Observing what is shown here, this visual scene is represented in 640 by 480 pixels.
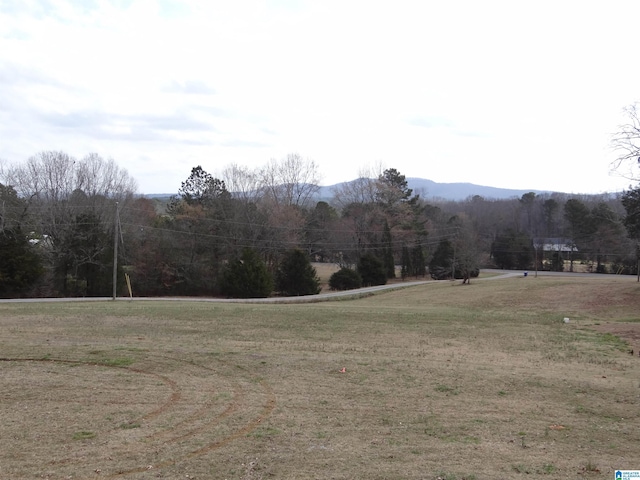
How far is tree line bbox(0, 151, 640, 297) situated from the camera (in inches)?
1841

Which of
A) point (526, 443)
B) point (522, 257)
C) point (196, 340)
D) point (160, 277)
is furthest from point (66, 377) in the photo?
point (522, 257)

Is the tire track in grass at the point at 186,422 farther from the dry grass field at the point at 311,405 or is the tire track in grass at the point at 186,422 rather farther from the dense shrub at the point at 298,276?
the dense shrub at the point at 298,276

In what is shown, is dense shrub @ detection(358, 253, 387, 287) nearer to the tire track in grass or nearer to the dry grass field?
the dry grass field

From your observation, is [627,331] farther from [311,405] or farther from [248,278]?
[248,278]

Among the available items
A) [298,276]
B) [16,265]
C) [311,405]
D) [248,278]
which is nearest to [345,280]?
[298,276]

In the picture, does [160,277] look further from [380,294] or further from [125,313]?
[125,313]

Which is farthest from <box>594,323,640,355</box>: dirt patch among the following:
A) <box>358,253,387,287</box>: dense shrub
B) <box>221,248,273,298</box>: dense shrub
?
<box>358,253,387,287</box>: dense shrub

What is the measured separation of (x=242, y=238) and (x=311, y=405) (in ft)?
159

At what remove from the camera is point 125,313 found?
20.0 meters

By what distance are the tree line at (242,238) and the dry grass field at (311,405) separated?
2274 centimetres

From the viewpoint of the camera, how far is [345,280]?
5353 cm

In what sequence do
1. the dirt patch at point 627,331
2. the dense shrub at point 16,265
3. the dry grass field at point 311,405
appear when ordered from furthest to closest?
1. the dense shrub at point 16,265
2. the dirt patch at point 627,331
3. the dry grass field at point 311,405

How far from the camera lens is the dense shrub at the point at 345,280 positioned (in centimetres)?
5356

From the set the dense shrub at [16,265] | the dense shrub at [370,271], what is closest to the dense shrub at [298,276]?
the dense shrub at [370,271]
